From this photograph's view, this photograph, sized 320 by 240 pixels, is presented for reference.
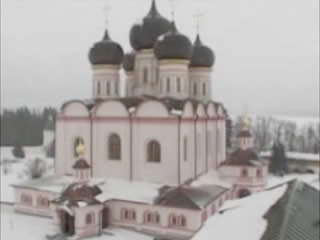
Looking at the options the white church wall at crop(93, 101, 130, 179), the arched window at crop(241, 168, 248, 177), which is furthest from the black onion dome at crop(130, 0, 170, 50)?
the arched window at crop(241, 168, 248, 177)

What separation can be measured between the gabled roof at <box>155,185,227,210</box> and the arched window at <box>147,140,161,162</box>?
1.63 meters

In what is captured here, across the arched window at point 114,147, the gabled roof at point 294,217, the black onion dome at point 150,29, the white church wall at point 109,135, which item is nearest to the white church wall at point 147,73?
the black onion dome at point 150,29

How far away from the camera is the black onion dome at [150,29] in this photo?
1608 cm

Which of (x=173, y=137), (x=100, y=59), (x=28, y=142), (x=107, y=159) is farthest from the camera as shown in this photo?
(x=28, y=142)

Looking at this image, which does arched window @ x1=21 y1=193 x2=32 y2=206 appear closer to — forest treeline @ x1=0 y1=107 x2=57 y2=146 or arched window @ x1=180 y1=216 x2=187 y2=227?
arched window @ x1=180 y1=216 x2=187 y2=227

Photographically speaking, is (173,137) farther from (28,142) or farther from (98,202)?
(28,142)

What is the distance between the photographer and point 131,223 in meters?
12.7

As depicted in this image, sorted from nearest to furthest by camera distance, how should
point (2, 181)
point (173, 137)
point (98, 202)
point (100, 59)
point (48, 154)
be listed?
1. point (98, 202)
2. point (173, 137)
3. point (100, 59)
4. point (2, 181)
5. point (48, 154)

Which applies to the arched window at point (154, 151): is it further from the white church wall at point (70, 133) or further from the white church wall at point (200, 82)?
the white church wall at point (200, 82)

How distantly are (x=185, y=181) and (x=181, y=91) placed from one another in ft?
11.8

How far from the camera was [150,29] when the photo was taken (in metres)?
16.1

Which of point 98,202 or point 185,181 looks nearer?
point 98,202

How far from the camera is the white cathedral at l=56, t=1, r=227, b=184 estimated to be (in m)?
13.8

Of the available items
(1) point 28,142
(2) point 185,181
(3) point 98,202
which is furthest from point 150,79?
(1) point 28,142
